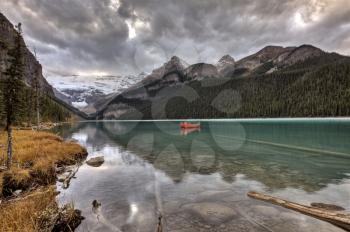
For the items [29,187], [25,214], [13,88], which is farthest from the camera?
[13,88]

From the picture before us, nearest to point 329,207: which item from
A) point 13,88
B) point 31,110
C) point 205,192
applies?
point 205,192

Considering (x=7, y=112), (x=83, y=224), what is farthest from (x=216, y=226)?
(x=7, y=112)

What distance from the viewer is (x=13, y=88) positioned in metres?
16.0

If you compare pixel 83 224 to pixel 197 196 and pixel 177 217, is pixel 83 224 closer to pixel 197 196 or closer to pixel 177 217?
pixel 177 217

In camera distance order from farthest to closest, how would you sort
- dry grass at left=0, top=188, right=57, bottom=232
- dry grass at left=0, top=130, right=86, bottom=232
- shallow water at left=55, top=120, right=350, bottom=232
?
shallow water at left=55, top=120, right=350, bottom=232 < dry grass at left=0, top=130, right=86, bottom=232 < dry grass at left=0, top=188, right=57, bottom=232

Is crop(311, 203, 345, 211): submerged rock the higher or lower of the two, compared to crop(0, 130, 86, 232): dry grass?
lower

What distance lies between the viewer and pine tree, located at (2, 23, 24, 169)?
15898 mm

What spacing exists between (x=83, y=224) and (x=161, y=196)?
5095 millimetres

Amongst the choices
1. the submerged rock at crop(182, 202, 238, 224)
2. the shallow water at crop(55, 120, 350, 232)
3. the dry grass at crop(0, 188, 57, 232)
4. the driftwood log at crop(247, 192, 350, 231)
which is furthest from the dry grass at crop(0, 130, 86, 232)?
the driftwood log at crop(247, 192, 350, 231)

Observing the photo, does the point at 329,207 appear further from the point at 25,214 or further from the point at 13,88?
the point at 13,88

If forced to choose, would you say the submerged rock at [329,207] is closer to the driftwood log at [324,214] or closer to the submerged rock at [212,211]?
the driftwood log at [324,214]

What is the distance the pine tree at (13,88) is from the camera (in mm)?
15898

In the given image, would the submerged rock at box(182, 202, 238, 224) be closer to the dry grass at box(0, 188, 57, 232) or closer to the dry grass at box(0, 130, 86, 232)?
the dry grass at box(0, 130, 86, 232)

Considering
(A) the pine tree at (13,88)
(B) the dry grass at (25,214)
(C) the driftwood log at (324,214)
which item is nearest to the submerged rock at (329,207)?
(C) the driftwood log at (324,214)
